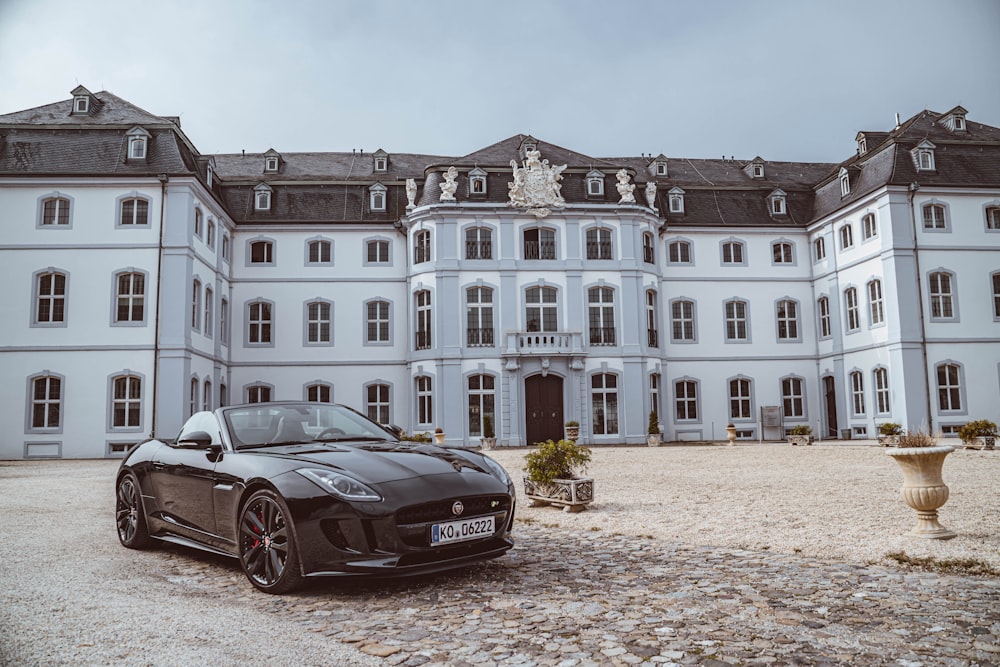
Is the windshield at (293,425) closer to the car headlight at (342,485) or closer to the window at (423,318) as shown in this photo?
the car headlight at (342,485)

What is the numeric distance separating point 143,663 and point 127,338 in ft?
79.9

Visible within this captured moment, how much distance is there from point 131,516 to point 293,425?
7.10ft

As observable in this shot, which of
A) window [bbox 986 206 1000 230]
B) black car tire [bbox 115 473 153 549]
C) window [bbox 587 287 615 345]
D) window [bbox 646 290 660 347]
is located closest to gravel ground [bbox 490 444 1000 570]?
black car tire [bbox 115 473 153 549]

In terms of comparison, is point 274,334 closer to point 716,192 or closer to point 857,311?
point 716,192

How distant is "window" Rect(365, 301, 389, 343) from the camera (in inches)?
1275

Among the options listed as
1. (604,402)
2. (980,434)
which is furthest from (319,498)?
(604,402)

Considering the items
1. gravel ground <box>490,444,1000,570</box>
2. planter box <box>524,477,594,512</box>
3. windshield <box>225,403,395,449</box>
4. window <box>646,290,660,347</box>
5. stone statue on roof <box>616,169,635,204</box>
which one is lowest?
gravel ground <box>490,444,1000,570</box>

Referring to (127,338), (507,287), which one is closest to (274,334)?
(127,338)

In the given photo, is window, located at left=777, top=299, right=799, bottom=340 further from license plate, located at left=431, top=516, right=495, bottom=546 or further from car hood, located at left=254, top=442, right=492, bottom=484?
license plate, located at left=431, top=516, right=495, bottom=546

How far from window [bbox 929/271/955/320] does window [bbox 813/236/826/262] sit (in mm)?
5109

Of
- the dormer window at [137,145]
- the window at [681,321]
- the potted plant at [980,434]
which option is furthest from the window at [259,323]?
the potted plant at [980,434]

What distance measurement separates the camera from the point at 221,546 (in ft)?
20.3

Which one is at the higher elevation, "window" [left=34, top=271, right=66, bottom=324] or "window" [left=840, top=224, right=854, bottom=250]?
"window" [left=840, top=224, right=854, bottom=250]

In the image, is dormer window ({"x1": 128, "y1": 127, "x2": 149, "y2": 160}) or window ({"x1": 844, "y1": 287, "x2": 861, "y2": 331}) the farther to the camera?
window ({"x1": 844, "y1": 287, "x2": 861, "y2": 331})
